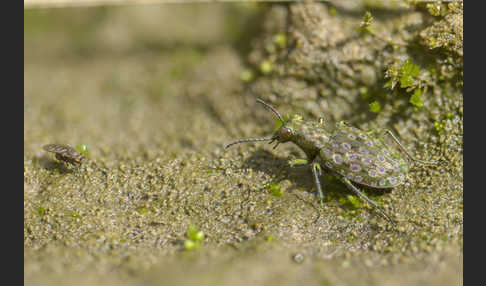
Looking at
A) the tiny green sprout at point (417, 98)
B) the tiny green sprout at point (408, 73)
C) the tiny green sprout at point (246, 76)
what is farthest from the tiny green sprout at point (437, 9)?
the tiny green sprout at point (246, 76)

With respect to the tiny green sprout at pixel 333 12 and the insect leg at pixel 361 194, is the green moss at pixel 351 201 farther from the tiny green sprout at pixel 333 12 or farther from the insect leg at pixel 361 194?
the tiny green sprout at pixel 333 12

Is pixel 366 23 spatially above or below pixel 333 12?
below

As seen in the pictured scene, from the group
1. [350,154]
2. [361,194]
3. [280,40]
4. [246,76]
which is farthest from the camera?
[246,76]

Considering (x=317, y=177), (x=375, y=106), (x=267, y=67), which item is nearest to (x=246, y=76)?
(x=267, y=67)

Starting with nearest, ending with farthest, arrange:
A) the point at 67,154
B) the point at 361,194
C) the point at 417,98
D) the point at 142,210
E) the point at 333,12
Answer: the point at 361,194 → the point at 142,210 → the point at 67,154 → the point at 417,98 → the point at 333,12

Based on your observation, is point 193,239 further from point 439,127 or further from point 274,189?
point 439,127

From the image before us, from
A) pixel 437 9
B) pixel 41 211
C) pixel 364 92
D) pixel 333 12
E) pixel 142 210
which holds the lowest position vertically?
pixel 41 211
